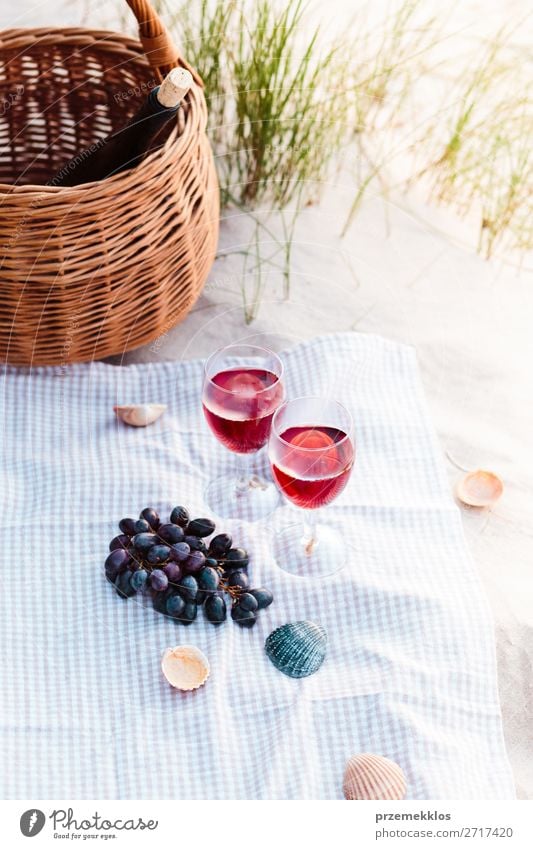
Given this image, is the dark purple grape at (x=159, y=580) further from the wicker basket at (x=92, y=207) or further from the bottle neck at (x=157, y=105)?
the bottle neck at (x=157, y=105)

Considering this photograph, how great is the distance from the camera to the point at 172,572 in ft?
3.88

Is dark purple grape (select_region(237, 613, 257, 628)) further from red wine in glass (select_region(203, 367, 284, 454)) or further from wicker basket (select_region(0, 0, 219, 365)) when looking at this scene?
wicker basket (select_region(0, 0, 219, 365))

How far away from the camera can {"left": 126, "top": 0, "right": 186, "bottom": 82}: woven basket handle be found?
1.39 m

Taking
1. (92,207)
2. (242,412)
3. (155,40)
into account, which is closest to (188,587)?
(242,412)

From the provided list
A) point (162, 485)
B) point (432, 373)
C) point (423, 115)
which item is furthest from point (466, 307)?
point (162, 485)

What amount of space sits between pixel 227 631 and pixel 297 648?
0.32ft

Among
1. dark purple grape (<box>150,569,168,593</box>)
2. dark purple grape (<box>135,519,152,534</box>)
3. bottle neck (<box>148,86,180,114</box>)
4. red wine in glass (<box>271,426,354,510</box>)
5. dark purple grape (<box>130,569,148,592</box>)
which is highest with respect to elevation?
bottle neck (<box>148,86,180,114</box>)

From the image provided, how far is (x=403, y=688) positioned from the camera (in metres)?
1.16

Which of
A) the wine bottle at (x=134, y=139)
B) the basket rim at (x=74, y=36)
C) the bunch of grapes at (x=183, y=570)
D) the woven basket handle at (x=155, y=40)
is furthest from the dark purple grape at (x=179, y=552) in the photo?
the basket rim at (x=74, y=36)

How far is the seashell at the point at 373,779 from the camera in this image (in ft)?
3.40

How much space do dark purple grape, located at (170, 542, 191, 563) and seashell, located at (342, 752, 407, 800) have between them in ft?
1.09

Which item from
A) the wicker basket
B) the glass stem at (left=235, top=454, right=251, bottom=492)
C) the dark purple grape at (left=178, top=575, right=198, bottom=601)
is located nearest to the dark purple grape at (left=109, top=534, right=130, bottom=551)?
the dark purple grape at (left=178, top=575, right=198, bottom=601)

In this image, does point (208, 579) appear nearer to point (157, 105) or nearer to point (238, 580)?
point (238, 580)

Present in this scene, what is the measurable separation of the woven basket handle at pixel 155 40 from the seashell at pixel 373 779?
3.54ft
